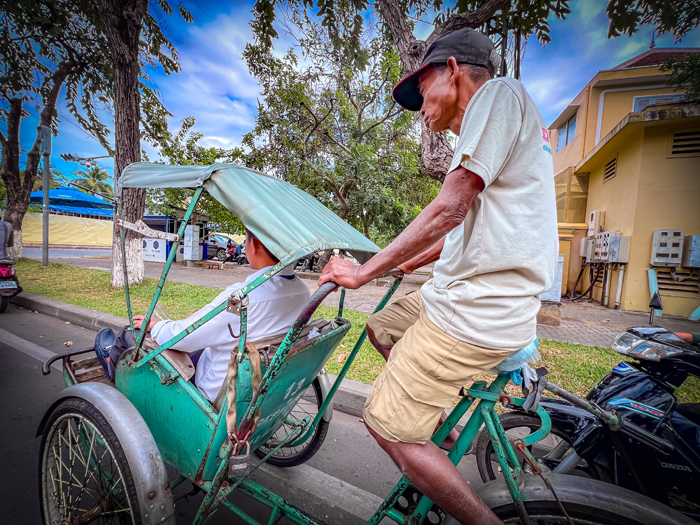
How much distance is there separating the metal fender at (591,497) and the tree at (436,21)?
310cm

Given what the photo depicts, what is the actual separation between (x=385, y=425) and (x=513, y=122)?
3.55ft

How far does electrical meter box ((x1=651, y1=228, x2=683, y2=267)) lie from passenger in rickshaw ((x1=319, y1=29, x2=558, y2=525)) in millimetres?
7828

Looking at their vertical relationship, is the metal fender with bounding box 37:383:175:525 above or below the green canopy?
below

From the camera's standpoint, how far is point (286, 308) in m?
1.54

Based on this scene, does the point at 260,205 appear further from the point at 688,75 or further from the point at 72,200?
the point at 72,200

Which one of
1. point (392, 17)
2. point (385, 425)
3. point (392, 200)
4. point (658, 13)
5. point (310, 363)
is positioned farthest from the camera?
point (392, 200)

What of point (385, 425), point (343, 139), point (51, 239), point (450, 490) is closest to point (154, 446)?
point (385, 425)

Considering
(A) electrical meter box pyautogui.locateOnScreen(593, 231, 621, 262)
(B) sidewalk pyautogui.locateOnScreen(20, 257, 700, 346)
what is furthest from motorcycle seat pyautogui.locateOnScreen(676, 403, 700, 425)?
(A) electrical meter box pyautogui.locateOnScreen(593, 231, 621, 262)

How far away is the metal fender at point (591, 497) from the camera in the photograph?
1.04 metres

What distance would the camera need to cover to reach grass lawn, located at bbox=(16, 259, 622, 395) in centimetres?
336

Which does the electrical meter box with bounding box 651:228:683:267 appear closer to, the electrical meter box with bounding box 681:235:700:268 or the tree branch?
the electrical meter box with bounding box 681:235:700:268

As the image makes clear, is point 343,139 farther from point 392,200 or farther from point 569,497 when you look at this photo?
point 569,497

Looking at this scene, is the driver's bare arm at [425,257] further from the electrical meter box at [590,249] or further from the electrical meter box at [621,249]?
the electrical meter box at [590,249]

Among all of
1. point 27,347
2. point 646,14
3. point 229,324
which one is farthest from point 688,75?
point 27,347
